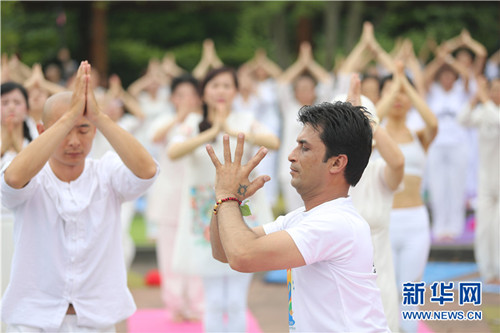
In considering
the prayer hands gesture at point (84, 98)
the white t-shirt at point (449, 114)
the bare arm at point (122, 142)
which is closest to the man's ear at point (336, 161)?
the bare arm at point (122, 142)

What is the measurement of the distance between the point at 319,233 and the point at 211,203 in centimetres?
282

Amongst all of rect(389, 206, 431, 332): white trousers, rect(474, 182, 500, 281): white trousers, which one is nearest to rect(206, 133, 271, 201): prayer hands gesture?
rect(389, 206, 431, 332): white trousers

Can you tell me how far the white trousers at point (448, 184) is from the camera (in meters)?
10.0

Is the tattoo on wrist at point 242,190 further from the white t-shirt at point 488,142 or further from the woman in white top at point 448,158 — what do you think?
the woman in white top at point 448,158

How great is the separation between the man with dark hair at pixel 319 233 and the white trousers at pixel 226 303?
7.53 ft

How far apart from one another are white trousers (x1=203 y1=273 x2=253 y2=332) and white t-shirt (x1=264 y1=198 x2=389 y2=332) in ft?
7.84

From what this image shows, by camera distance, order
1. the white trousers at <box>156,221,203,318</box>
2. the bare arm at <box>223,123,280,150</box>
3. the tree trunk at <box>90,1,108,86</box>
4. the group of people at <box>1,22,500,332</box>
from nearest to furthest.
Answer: the group of people at <box>1,22,500,332</box> < the bare arm at <box>223,123,280,150</box> < the white trousers at <box>156,221,203,318</box> < the tree trunk at <box>90,1,108,86</box>

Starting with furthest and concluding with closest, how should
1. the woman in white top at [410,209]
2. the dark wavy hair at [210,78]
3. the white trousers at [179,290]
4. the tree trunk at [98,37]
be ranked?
the tree trunk at [98,37]
the white trousers at [179,290]
the dark wavy hair at [210,78]
the woman in white top at [410,209]

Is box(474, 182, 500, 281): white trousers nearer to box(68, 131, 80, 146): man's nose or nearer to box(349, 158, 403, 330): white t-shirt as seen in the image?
box(349, 158, 403, 330): white t-shirt

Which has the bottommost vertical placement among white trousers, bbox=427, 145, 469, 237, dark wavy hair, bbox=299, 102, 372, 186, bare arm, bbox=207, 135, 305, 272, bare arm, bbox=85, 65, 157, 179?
bare arm, bbox=207, 135, 305, 272

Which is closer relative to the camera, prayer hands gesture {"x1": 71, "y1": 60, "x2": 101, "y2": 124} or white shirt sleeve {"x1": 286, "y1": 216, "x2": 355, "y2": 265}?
white shirt sleeve {"x1": 286, "y1": 216, "x2": 355, "y2": 265}

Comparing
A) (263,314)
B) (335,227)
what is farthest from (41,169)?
(263,314)

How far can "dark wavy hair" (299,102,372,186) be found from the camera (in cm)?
280

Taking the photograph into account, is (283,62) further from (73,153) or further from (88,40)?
(73,153)
